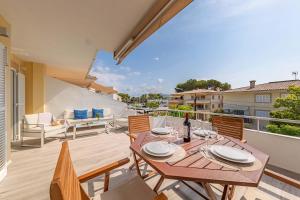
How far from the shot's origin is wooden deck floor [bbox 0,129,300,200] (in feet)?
5.95

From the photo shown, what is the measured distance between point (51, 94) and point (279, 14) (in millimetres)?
7723

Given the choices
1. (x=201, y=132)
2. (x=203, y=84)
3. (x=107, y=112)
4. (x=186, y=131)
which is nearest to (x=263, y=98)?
(x=107, y=112)

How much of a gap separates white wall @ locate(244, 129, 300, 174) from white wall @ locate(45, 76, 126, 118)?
240 inches

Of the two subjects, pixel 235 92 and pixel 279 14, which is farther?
pixel 235 92

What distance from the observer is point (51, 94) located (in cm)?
565

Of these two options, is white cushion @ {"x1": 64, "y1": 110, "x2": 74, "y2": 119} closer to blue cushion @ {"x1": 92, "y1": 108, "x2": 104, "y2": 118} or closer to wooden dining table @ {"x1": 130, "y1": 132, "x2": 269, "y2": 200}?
blue cushion @ {"x1": 92, "y1": 108, "x2": 104, "y2": 118}

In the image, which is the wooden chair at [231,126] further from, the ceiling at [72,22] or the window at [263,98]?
the window at [263,98]

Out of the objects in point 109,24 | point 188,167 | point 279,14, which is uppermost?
point 279,14

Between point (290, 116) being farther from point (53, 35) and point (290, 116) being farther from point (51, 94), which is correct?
point (51, 94)

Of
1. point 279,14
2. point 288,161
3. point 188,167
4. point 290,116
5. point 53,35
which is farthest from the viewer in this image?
point 290,116

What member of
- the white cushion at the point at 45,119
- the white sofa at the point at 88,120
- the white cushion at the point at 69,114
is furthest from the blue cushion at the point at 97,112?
the white cushion at the point at 45,119

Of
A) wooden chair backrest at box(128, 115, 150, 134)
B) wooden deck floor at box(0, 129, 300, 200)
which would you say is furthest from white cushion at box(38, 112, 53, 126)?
wooden chair backrest at box(128, 115, 150, 134)

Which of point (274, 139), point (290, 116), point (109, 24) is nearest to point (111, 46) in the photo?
point (109, 24)

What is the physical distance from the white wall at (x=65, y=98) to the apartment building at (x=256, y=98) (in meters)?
12.4
